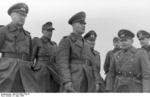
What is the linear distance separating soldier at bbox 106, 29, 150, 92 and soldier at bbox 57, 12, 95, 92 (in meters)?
0.61

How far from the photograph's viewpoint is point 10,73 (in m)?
6.65

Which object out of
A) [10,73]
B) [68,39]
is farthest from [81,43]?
[10,73]

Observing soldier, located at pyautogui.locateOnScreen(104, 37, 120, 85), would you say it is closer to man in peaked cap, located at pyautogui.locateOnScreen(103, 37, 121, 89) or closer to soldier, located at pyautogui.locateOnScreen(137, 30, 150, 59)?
man in peaked cap, located at pyautogui.locateOnScreen(103, 37, 121, 89)

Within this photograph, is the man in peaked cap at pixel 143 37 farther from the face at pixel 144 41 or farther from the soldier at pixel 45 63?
the soldier at pixel 45 63

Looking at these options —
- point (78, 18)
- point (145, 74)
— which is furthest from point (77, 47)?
point (145, 74)

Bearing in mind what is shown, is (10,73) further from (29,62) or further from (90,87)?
(90,87)

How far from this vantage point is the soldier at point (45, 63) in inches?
335

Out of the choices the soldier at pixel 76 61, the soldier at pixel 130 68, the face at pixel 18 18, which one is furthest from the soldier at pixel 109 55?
the face at pixel 18 18

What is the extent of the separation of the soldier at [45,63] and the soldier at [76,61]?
56.5 inches

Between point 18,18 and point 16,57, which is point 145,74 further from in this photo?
point 18,18

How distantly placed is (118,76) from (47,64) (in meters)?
1.82

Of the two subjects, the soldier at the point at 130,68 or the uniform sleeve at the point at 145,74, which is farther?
the soldier at the point at 130,68

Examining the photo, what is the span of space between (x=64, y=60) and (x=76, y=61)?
1.12 feet

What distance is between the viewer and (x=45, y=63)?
8.70 metres
